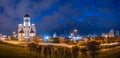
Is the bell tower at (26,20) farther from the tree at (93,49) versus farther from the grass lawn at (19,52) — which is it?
the tree at (93,49)

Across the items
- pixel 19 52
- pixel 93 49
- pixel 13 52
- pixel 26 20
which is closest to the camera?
pixel 13 52

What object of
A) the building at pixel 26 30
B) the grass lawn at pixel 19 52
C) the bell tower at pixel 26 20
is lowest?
the grass lawn at pixel 19 52

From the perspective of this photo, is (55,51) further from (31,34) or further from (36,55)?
(31,34)

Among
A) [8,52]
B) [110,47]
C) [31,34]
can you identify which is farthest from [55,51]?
[31,34]

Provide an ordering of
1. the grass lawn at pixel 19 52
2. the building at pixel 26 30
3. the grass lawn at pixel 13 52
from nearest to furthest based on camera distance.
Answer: the grass lawn at pixel 13 52, the grass lawn at pixel 19 52, the building at pixel 26 30

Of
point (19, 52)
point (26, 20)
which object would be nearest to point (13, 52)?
point (19, 52)

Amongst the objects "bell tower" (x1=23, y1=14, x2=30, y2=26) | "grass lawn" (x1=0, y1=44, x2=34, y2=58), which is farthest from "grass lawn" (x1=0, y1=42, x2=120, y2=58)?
"bell tower" (x1=23, y1=14, x2=30, y2=26)

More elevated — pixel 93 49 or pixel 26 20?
pixel 26 20

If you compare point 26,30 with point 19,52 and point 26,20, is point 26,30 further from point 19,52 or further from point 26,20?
point 19,52

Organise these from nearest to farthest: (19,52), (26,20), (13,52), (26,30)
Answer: (13,52)
(19,52)
(26,30)
(26,20)

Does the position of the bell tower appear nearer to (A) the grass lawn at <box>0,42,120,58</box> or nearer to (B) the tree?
(A) the grass lawn at <box>0,42,120,58</box>

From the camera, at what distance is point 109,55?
3871 inches

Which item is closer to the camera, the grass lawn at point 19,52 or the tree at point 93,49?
the grass lawn at point 19,52

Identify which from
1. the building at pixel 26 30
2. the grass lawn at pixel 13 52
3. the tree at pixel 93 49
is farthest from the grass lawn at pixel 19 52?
the building at pixel 26 30
